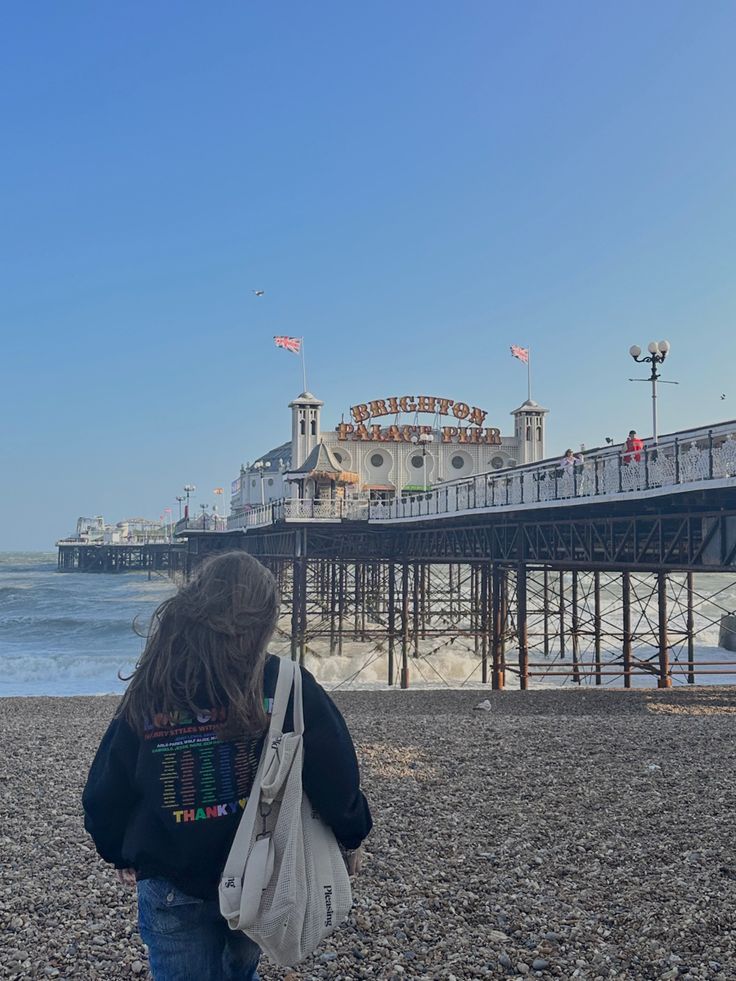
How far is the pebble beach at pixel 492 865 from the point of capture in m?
5.02

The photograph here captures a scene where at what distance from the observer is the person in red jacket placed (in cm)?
1472

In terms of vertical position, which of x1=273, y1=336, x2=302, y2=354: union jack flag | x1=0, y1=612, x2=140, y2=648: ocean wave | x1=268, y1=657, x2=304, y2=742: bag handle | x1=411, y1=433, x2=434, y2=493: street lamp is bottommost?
x1=0, y1=612, x2=140, y2=648: ocean wave

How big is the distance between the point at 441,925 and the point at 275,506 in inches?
1219

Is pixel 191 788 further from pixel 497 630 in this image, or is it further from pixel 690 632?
pixel 690 632

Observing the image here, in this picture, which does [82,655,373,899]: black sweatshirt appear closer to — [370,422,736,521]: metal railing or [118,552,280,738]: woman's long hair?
[118,552,280,738]: woman's long hair

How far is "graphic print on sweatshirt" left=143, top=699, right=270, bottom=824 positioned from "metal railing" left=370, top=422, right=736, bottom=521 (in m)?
11.2

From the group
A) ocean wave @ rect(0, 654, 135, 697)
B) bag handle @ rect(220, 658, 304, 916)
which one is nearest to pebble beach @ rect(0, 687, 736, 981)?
bag handle @ rect(220, 658, 304, 916)

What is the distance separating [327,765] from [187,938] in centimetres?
72

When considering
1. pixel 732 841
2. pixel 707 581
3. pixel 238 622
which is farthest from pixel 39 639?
pixel 707 581

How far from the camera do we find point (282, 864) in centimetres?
262

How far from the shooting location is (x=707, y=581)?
89812mm

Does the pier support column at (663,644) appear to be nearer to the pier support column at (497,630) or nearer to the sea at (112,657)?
the sea at (112,657)

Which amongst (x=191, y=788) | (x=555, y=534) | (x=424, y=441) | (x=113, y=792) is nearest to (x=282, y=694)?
(x=191, y=788)

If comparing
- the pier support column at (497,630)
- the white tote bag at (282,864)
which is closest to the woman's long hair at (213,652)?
the white tote bag at (282,864)
